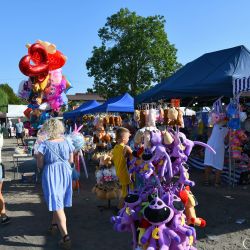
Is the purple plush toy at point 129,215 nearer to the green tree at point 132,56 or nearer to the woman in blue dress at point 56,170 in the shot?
the woman in blue dress at point 56,170

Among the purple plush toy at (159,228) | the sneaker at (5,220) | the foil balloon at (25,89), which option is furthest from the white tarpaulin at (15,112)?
the purple plush toy at (159,228)

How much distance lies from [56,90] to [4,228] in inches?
99.2

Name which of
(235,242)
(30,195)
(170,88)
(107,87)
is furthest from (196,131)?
(107,87)

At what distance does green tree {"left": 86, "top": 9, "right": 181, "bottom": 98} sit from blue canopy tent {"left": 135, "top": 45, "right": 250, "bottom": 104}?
73.7 ft

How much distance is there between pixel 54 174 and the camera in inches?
181

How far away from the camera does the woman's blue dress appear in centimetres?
455

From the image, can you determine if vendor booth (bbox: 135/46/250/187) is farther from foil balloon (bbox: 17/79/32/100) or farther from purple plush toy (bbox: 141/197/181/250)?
purple plush toy (bbox: 141/197/181/250)

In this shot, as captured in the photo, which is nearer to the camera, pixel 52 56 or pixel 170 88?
pixel 52 56

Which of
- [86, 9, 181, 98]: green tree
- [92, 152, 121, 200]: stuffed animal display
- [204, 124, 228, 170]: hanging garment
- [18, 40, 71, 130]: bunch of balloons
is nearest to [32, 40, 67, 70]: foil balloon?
[18, 40, 71, 130]: bunch of balloons

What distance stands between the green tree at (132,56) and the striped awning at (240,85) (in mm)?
24487

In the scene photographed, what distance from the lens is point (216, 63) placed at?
8422 millimetres

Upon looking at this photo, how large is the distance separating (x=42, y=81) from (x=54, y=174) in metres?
2.24

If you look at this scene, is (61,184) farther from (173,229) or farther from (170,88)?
(170,88)

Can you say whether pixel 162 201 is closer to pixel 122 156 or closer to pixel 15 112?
pixel 122 156
